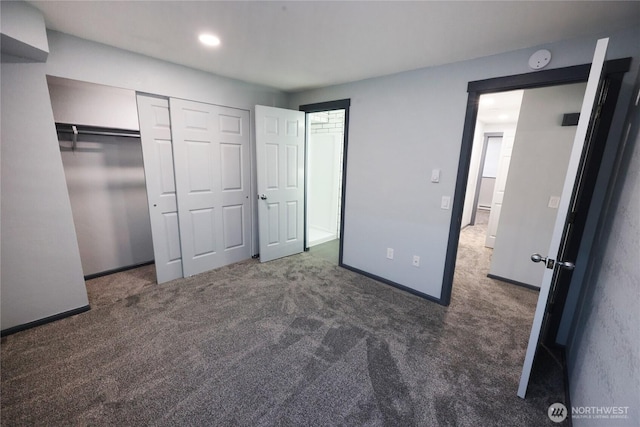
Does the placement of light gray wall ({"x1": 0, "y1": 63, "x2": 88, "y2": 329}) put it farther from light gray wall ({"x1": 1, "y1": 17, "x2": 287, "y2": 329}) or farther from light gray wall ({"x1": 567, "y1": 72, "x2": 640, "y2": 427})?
light gray wall ({"x1": 567, "y1": 72, "x2": 640, "y2": 427})

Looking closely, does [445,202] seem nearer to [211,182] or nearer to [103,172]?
[211,182]

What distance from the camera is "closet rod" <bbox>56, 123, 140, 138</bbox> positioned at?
96.7 inches

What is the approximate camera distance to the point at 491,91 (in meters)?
2.11

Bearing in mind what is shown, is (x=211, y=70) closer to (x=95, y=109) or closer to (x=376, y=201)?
(x=95, y=109)

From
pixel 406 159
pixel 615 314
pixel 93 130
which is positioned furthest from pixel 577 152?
pixel 93 130

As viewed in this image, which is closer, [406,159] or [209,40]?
[209,40]

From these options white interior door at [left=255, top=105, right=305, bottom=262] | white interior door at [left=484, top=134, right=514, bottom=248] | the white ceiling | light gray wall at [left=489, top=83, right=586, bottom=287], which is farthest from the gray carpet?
the white ceiling

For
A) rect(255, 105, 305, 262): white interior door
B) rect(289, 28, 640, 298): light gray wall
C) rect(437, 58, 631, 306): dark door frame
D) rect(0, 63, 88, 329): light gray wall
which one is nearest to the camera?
rect(437, 58, 631, 306): dark door frame

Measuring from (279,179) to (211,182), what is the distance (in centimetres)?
86

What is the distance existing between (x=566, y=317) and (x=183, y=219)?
366 centimetres

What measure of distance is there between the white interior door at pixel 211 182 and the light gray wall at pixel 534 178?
326cm

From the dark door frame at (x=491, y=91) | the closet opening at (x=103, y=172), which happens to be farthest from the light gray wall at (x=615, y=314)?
the closet opening at (x=103, y=172)
